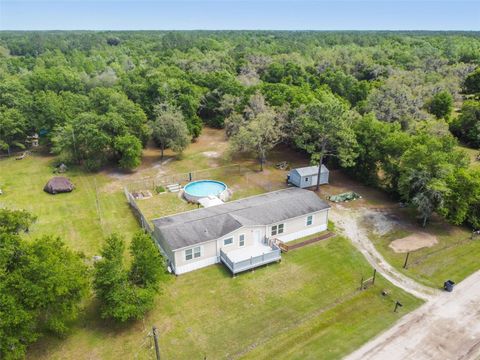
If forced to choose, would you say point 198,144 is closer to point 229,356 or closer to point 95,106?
point 95,106

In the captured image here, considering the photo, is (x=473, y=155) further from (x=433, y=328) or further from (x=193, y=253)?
(x=193, y=253)

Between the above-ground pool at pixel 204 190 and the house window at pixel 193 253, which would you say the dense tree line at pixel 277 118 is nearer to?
the above-ground pool at pixel 204 190

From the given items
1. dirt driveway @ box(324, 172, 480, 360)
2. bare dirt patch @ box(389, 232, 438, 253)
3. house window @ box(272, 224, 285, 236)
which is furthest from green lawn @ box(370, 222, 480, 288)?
house window @ box(272, 224, 285, 236)

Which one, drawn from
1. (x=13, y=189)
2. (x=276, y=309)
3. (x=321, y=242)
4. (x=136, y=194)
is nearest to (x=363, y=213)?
(x=321, y=242)

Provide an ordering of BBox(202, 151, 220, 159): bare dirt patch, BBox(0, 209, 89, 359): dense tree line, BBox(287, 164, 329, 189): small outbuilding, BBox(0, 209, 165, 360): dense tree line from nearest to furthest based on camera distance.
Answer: BBox(0, 209, 89, 359): dense tree line < BBox(0, 209, 165, 360): dense tree line < BBox(287, 164, 329, 189): small outbuilding < BBox(202, 151, 220, 159): bare dirt patch

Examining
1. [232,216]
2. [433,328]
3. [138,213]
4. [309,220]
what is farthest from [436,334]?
[138,213]

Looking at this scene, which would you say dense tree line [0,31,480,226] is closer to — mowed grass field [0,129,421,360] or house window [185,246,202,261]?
mowed grass field [0,129,421,360]
